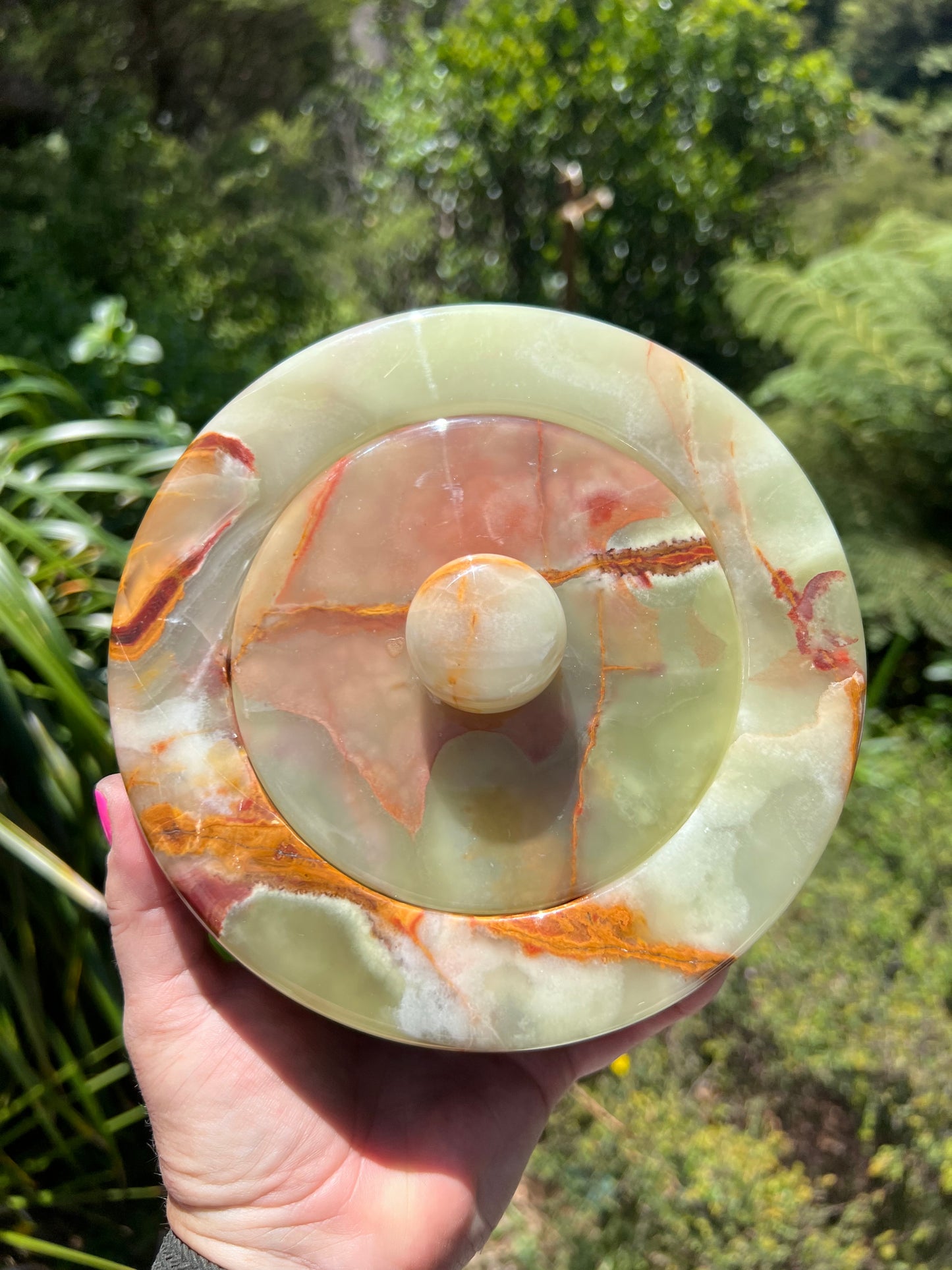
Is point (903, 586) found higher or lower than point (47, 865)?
lower

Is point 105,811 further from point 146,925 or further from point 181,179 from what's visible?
point 181,179

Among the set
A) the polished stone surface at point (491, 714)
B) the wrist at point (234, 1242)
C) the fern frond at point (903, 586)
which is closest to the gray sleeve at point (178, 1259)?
the wrist at point (234, 1242)

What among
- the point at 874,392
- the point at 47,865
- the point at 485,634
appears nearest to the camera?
the point at 485,634

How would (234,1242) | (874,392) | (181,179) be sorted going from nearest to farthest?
(234,1242) < (874,392) < (181,179)

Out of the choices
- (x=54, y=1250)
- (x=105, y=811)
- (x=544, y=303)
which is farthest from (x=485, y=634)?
(x=544, y=303)

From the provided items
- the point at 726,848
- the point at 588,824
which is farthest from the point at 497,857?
the point at 726,848

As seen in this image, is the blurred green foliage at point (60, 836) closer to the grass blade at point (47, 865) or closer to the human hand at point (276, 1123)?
the grass blade at point (47, 865)
